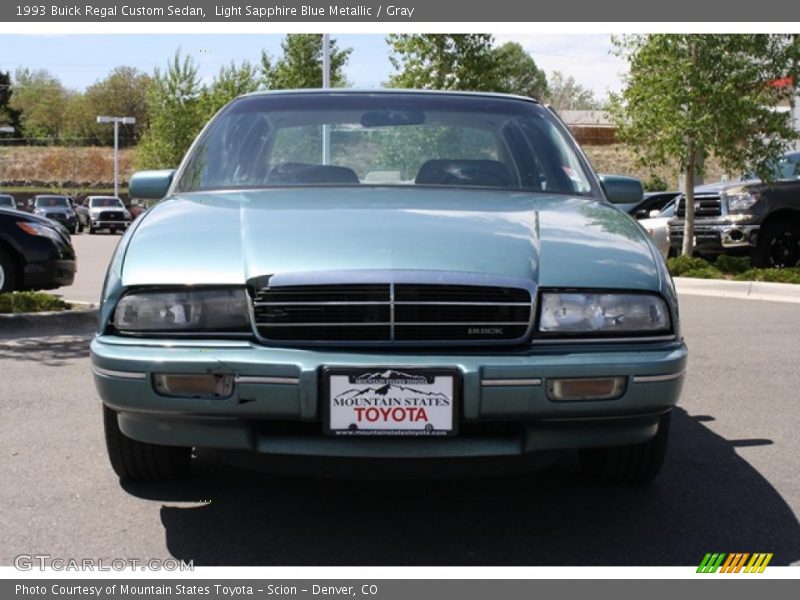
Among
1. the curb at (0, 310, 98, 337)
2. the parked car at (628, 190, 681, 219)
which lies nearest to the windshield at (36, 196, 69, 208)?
the parked car at (628, 190, 681, 219)

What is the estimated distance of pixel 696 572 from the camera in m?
3.24

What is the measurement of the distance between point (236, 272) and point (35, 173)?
310ft

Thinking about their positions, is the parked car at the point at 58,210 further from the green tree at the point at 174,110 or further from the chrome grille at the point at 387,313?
the chrome grille at the point at 387,313

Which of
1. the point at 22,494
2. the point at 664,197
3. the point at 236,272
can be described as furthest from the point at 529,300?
the point at 664,197

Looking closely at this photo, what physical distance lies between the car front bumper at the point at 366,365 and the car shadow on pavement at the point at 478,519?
1.21 ft

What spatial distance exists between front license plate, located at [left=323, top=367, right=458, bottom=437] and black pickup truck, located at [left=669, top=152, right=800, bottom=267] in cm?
1222

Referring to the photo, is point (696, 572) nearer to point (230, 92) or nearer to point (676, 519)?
point (676, 519)

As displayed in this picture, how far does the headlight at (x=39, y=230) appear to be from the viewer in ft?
31.9

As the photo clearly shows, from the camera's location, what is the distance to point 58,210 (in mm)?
38594

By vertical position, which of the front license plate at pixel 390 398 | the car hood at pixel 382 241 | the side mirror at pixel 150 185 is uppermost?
the side mirror at pixel 150 185

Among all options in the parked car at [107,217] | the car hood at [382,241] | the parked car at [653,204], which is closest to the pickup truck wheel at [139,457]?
the car hood at [382,241]

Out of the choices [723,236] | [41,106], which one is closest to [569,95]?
[41,106]

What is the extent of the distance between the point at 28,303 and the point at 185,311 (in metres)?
6.58

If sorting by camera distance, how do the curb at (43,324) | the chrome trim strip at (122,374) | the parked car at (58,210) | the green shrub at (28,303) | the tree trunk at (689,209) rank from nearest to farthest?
1. the chrome trim strip at (122,374)
2. the curb at (43,324)
3. the green shrub at (28,303)
4. the tree trunk at (689,209)
5. the parked car at (58,210)
